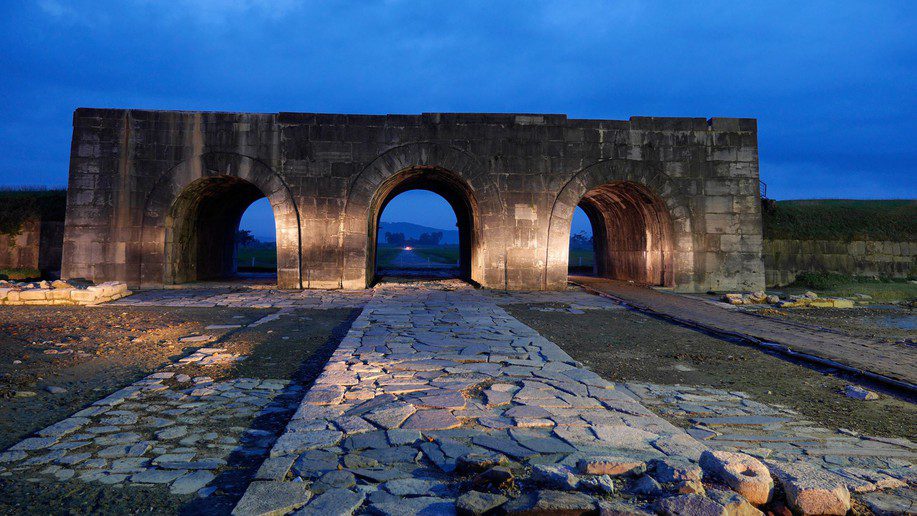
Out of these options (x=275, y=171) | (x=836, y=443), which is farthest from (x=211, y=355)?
(x=275, y=171)

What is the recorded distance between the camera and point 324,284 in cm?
1450

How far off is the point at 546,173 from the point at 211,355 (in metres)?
10.7

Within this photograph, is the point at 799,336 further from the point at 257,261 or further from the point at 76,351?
the point at 257,261

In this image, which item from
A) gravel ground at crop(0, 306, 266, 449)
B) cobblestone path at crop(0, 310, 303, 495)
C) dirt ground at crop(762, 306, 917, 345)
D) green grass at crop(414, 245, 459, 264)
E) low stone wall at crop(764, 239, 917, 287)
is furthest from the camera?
green grass at crop(414, 245, 459, 264)

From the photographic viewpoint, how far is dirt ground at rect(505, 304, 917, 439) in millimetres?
4664

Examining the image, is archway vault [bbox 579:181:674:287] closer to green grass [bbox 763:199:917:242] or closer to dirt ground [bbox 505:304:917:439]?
green grass [bbox 763:199:917:242]

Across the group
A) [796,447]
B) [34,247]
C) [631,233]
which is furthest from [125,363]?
[631,233]

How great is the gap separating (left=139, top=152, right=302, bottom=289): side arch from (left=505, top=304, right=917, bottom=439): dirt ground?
779 centimetres

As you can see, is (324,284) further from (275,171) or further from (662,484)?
(662,484)

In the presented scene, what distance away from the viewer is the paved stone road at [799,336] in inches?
246

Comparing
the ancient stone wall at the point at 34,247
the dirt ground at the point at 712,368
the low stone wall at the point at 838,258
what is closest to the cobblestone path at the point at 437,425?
the dirt ground at the point at 712,368

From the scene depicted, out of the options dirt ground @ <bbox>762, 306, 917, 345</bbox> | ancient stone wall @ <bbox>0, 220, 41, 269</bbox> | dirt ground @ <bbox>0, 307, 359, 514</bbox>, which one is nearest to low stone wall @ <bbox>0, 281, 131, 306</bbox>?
dirt ground @ <bbox>0, 307, 359, 514</bbox>

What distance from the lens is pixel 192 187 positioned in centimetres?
1460

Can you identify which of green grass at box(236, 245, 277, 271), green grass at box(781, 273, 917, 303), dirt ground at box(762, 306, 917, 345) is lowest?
dirt ground at box(762, 306, 917, 345)
